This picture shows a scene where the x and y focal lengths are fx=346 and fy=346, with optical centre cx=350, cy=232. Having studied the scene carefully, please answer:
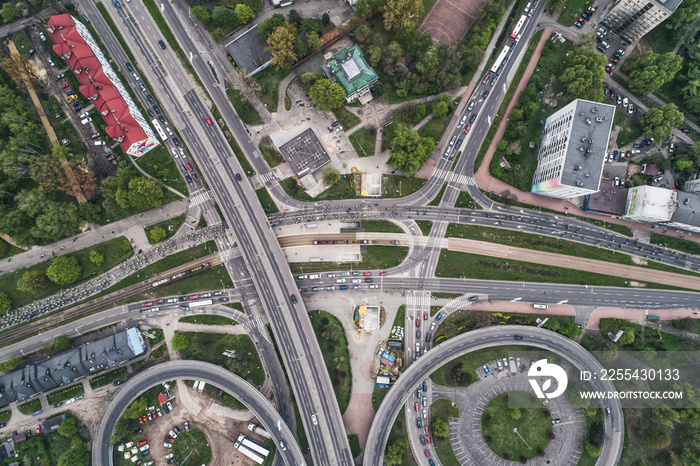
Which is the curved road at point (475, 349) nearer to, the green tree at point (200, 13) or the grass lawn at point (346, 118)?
the grass lawn at point (346, 118)

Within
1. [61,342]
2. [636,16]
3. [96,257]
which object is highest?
[636,16]

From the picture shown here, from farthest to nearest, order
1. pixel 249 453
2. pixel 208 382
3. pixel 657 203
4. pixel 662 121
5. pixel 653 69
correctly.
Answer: pixel 662 121 < pixel 653 69 < pixel 208 382 < pixel 249 453 < pixel 657 203

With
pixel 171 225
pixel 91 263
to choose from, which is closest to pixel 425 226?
pixel 171 225

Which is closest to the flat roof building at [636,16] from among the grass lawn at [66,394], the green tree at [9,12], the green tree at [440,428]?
the green tree at [440,428]

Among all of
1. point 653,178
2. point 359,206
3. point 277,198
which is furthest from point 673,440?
point 277,198

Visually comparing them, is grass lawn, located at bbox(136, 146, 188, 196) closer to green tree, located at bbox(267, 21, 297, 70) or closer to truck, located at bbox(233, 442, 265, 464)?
green tree, located at bbox(267, 21, 297, 70)

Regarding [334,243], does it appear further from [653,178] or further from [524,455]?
[653,178]

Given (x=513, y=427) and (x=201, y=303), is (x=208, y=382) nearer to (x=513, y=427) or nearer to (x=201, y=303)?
(x=201, y=303)
